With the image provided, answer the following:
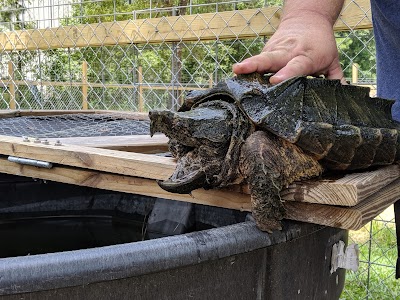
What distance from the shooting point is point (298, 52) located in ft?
4.12

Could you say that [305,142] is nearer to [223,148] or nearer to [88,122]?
[223,148]

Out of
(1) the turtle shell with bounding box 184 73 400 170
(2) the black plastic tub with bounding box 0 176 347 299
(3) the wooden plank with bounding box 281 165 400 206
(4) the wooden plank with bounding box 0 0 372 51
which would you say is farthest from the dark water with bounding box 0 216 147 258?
(4) the wooden plank with bounding box 0 0 372 51

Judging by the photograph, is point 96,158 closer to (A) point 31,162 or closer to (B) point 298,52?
(A) point 31,162

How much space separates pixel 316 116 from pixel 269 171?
0.61 ft

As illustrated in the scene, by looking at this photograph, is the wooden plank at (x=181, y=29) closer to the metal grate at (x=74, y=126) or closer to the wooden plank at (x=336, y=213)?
the metal grate at (x=74, y=126)

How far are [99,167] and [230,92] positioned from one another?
499mm

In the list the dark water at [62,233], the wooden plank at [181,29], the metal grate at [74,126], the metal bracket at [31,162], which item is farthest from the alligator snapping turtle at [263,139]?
the wooden plank at [181,29]

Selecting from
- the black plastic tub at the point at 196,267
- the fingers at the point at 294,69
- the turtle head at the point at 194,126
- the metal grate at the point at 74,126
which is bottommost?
the black plastic tub at the point at 196,267

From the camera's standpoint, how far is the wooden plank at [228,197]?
3.18 ft

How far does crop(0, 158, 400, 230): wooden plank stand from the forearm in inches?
19.7

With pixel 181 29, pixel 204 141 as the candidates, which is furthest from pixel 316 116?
pixel 181 29

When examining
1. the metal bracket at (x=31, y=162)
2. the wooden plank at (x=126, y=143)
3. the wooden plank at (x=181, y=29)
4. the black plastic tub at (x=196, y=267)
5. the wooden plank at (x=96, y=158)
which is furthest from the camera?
the wooden plank at (x=181, y=29)

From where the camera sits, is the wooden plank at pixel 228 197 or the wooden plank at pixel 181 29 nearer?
the wooden plank at pixel 228 197

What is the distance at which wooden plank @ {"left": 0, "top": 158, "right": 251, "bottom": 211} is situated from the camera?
1.16m
